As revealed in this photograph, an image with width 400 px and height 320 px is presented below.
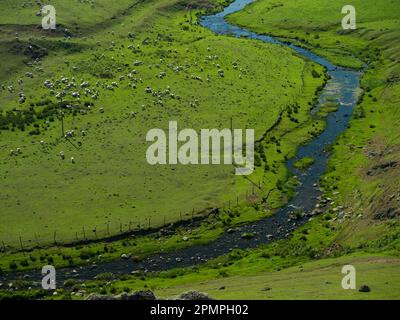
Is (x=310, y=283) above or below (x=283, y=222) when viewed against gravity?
below

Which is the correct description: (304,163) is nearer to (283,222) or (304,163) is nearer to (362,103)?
(283,222)

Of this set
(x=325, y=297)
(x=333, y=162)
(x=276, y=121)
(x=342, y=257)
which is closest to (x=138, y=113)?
(x=276, y=121)

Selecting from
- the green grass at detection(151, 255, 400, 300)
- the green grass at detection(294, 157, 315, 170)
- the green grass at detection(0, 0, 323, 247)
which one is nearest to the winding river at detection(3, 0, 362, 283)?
the green grass at detection(294, 157, 315, 170)

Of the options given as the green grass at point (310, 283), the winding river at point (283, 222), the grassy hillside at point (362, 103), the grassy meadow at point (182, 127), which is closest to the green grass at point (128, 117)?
the grassy meadow at point (182, 127)

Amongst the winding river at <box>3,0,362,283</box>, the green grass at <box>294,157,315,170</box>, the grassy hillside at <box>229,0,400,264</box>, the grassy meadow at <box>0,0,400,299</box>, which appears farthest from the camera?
the green grass at <box>294,157,315,170</box>

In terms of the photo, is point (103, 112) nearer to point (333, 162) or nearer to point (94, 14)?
point (333, 162)

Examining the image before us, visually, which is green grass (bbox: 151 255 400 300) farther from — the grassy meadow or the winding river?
the winding river

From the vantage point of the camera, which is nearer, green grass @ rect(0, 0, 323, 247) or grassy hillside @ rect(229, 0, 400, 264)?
grassy hillside @ rect(229, 0, 400, 264)

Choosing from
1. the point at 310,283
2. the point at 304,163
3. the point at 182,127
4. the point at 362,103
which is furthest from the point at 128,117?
the point at 310,283

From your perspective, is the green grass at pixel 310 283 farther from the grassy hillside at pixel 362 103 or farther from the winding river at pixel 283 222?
the grassy hillside at pixel 362 103
